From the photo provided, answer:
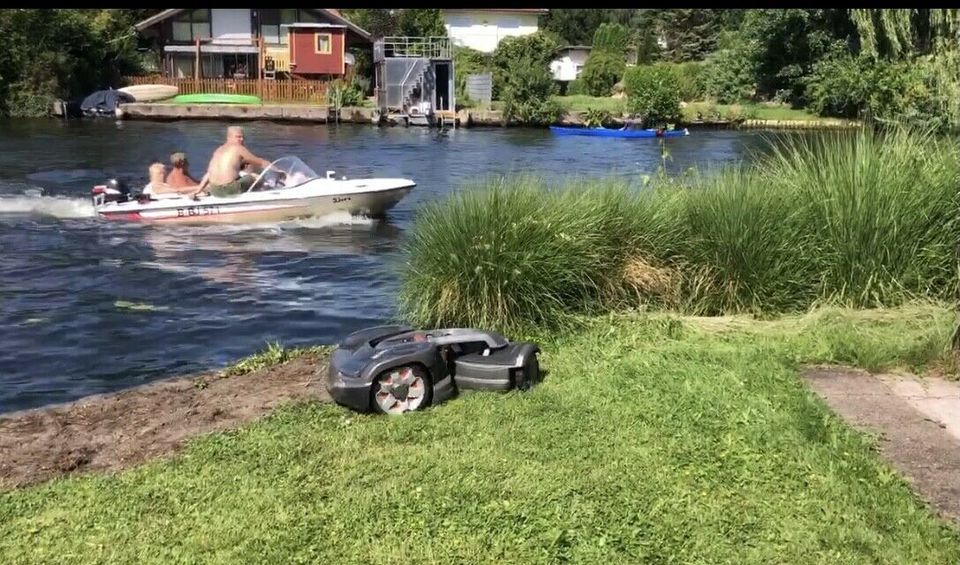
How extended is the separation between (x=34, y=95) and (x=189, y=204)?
34438 millimetres

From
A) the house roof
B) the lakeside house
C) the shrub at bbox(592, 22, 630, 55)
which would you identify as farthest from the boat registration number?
the shrub at bbox(592, 22, 630, 55)

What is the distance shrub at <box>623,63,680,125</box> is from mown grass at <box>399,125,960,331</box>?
36238 mm

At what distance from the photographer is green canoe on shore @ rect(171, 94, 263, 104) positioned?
4831 cm

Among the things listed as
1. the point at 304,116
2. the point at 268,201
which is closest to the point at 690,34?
the point at 304,116

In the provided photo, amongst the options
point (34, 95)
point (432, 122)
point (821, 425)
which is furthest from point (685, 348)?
point (34, 95)

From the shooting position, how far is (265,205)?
18.1 m

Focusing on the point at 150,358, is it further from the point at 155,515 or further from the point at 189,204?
the point at 189,204

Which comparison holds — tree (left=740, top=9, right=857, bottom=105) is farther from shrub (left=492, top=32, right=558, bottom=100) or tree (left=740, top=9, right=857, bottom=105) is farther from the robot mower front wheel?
the robot mower front wheel

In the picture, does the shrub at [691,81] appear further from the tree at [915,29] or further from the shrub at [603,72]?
the tree at [915,29]

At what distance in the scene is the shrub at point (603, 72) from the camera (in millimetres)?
57094

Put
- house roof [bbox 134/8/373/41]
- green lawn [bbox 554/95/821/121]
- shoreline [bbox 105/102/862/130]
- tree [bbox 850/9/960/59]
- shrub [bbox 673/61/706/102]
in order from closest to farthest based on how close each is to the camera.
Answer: tree [bbox 850/9/960/59] → shoreline [bbox 105/102/862/130] → green lawn [bbox 554/95/821/121] → house roof [bbox 134/8/373/41] → shrub [bbox 673/61/706/102]

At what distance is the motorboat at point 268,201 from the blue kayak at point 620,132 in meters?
22.7

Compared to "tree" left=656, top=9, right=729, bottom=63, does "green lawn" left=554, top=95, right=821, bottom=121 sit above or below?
below

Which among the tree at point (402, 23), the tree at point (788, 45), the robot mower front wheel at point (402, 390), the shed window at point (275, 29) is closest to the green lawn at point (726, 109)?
the tree at point (788, 45)
